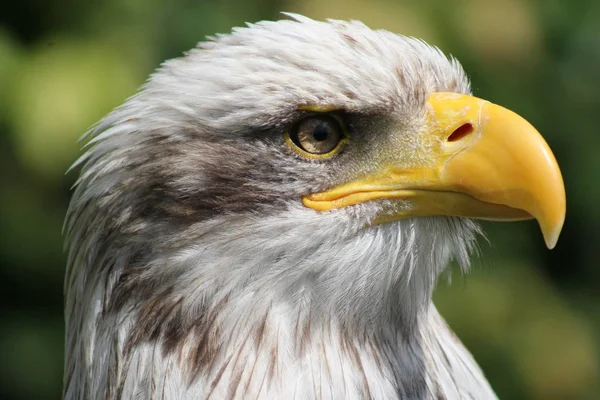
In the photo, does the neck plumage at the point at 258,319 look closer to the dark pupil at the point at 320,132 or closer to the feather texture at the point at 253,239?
the feather texture at the point at 253,239

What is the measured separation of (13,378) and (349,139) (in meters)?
2.59

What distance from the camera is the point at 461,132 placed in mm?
1931

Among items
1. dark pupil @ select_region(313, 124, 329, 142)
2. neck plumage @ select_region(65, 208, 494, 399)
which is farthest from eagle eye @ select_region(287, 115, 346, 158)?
neck plumage @ select_region(65, 208, 494, 399)

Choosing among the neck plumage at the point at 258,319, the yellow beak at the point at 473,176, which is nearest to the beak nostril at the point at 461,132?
the yellow beak at the point at 473,176

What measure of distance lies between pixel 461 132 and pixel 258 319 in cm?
55

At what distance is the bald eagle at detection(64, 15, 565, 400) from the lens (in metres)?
1.90

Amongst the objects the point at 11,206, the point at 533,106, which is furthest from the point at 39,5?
the point at 533,106

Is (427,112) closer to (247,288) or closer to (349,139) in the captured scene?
(349,139)

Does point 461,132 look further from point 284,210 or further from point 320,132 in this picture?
point 284,210

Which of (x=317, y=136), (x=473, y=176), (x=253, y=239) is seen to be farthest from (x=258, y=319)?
(x=473, y=176)

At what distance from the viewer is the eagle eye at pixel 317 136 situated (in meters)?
1.94

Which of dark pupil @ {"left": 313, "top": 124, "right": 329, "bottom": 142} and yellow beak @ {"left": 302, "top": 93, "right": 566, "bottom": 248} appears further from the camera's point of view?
dark pupil @ {"left": 313, "top": 124, "right": 329, "bottom": 142}

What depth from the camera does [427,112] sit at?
2.00 m

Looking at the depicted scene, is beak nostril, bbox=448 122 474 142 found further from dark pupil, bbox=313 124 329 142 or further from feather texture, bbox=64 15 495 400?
dark pupil, bbox=313 124 329 142
